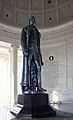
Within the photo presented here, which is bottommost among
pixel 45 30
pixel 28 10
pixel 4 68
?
pixel 4 68

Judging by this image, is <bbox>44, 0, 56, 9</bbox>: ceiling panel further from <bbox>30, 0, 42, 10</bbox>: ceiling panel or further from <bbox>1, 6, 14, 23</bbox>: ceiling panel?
<bbox>1, 6, 14, 23</bbox>: ceiling panel

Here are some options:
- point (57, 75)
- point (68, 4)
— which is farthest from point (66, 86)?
point (68, 4)

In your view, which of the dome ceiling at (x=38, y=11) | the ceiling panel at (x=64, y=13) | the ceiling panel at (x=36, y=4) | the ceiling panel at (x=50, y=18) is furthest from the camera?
the ceiling panel at (x=36, y=4)

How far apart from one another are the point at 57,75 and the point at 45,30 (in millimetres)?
2714

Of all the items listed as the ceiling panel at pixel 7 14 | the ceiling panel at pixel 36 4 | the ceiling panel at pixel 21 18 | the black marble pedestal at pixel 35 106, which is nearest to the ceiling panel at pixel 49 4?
the ceiling panel at pixel 36 4

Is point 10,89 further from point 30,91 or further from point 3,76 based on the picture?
point 30,91

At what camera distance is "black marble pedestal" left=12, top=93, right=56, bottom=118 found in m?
6.20

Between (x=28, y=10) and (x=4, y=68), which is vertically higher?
(x=28, y=10)

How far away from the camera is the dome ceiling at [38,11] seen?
15.2 m

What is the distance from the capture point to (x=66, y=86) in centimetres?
1461

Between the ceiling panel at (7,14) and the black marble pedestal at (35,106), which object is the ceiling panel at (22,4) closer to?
the ceiling panel at (7,14)

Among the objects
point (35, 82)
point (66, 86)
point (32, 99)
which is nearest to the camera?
point (32, 99)

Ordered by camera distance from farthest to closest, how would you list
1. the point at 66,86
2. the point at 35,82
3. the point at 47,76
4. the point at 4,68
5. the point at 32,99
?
→ the point at 4,68 < the point at 47,76 < the point at 66,86 < the point at 35,82 < the point at 32,99

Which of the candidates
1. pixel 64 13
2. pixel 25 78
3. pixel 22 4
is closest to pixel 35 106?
pixel 25 78
